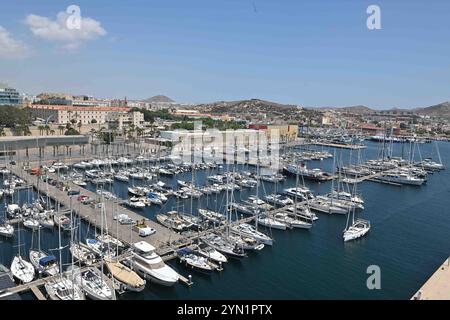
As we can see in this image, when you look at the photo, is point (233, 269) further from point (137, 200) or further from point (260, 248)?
point (137, 200)

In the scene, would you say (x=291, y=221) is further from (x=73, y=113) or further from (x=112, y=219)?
(x=73, y=113)

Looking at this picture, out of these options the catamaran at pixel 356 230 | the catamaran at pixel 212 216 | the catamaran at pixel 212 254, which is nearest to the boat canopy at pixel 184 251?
the catamaran at pixel 212 254

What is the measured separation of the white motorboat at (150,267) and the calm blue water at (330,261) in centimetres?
43

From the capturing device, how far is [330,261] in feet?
61.8

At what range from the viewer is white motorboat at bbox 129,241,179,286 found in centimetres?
1509

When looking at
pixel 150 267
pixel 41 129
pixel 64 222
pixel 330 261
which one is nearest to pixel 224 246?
pixel 150 267

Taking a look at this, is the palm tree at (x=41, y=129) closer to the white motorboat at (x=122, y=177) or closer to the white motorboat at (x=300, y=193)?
the white motorboat at (x=122, y=177)

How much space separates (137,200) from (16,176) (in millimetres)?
13325

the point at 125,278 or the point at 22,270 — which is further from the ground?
the point at 22,270

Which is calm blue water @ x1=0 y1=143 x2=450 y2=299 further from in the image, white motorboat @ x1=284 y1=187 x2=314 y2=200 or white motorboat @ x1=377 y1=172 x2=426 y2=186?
white motorboat @ x1=377 y1=172 x2=426 y2=186

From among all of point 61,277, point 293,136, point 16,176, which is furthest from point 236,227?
point 293,136

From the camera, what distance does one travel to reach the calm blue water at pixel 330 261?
15438 mm

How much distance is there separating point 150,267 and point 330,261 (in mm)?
9424

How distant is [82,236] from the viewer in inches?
777
